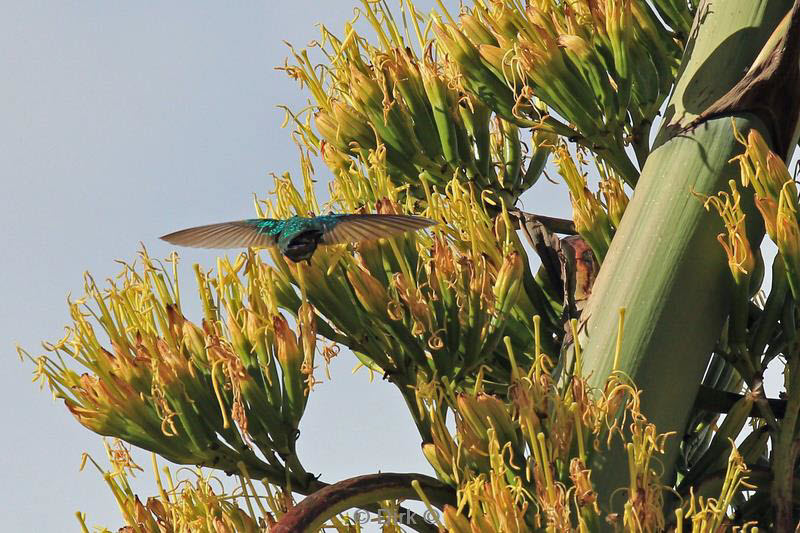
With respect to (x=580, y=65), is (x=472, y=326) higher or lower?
lower

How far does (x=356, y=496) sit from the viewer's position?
10.8ft

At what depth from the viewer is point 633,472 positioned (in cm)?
319

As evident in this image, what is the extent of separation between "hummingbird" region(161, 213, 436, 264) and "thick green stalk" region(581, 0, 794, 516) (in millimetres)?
566

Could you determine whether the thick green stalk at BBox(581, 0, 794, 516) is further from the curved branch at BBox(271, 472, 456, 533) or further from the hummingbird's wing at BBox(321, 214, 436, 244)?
the hummingbird's wing at BBox(321, 214, 436, 244)

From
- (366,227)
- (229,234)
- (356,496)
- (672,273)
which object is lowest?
(356,496)

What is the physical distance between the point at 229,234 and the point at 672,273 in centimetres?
133

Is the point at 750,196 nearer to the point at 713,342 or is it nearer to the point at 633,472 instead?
the point at 713,342

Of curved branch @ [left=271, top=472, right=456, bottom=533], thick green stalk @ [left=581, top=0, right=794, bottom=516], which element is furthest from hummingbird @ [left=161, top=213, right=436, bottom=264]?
curved branch @ [left=271, top=472, right=456, bottom=533]

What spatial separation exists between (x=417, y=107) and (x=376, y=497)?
5.36 feet

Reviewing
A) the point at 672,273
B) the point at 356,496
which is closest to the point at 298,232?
the point at 356,496

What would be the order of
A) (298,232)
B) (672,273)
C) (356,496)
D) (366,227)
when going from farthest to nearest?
(298,232), (366,227), (672,273), (356,496)

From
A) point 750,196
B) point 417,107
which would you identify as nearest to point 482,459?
point 750,196

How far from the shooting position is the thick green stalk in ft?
11.5

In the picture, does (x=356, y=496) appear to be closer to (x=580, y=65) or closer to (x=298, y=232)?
(x=298, y=232)
